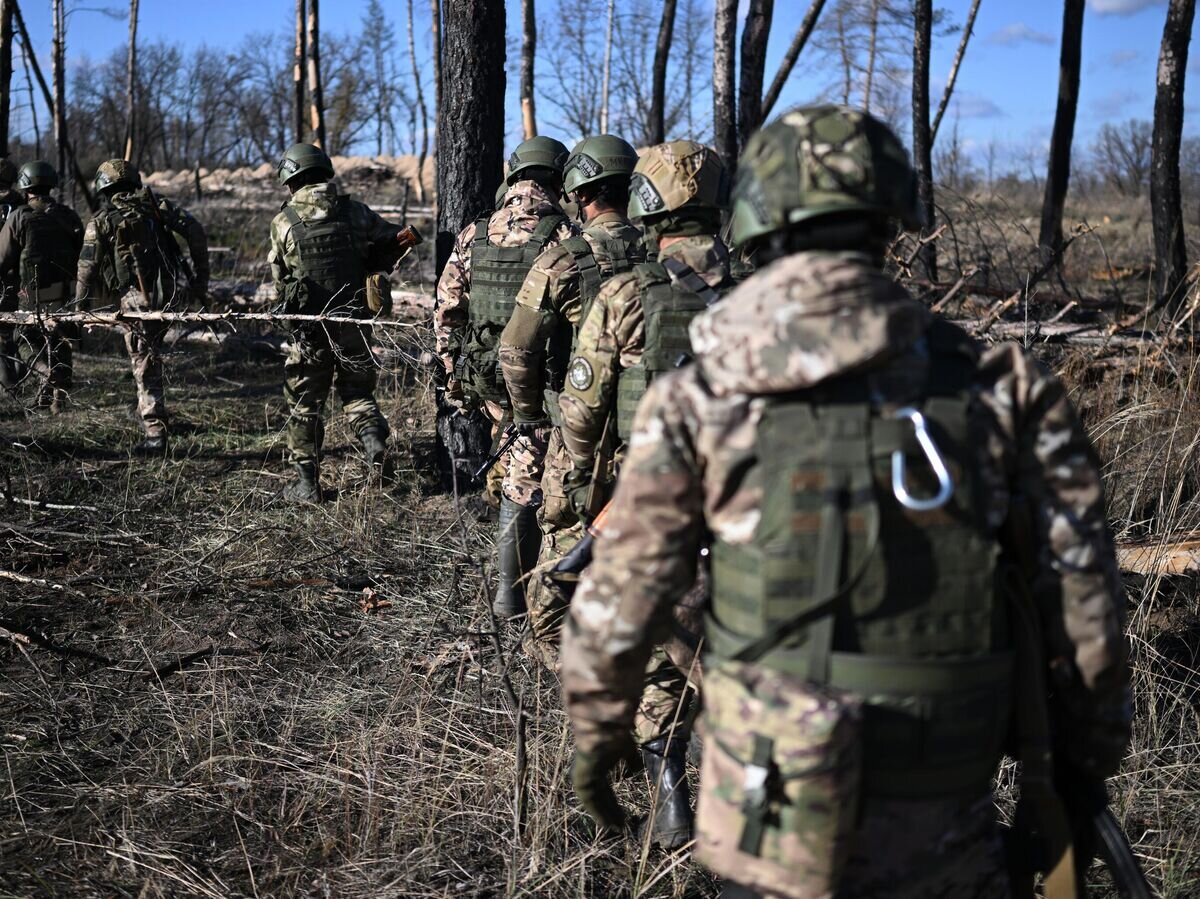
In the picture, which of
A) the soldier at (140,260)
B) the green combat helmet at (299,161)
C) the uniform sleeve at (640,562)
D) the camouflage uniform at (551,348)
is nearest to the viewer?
the uniform sleeve at (640,562)

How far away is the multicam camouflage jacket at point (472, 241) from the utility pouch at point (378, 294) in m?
1.29

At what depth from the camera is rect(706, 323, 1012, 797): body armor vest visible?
165 centimetres

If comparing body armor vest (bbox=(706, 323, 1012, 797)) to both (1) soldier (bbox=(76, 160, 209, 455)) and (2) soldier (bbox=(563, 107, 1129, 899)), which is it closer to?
(2) soldier (bbox=(563, 107, 1129, 899))

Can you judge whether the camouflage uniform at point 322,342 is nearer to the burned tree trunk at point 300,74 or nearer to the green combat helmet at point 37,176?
the green combat helmet at point 37,176

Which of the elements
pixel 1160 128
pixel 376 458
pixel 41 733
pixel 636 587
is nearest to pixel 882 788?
pixel 636 587

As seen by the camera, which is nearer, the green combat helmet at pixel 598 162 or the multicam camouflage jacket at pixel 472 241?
the green combat helmet at pixel 598 162

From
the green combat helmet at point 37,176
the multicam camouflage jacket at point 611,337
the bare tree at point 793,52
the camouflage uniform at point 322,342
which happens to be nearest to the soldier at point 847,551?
the multicam camouflage jacket at point 611,337

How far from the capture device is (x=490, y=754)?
3.35m

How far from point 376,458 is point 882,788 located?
5.34 metres

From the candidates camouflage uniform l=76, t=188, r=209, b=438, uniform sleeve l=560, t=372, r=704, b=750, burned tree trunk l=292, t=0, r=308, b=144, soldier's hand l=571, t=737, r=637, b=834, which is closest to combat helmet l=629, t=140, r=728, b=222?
uniform sleeve l=560, t=372, r=704, b=750

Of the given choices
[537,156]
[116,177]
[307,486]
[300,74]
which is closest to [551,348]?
[537,156]

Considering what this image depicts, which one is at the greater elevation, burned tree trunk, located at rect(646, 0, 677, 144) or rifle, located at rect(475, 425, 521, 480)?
burned tree trunk, located at rect(646, 0, 677, 144)

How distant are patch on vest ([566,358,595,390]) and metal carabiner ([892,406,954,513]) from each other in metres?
1.63

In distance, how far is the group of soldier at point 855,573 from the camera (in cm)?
165
